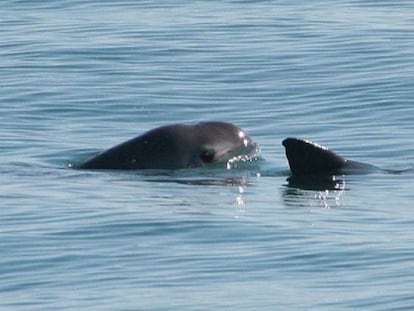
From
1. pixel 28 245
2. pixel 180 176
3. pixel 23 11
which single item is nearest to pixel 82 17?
pixel 23 11

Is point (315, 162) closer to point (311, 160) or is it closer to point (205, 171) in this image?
point (311, 160)

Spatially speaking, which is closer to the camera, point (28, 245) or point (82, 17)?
point (28, 245)

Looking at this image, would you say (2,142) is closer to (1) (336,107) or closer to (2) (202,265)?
(1) (336,107)

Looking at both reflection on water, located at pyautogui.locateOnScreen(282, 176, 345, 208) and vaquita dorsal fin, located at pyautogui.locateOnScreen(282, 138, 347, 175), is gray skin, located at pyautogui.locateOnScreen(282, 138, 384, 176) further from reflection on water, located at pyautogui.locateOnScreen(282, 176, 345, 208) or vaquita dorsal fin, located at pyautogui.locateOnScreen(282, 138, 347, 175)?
reflection on water, located at pyautogui.locateOnScreen(282, 176, 345, 208)

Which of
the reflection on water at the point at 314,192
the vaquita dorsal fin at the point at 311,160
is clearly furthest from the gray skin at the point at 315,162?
the reflection on water at the point at 314,192

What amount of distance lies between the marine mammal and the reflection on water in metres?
0.10

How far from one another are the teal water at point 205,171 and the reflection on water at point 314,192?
0.04 m

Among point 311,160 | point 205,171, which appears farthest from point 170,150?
point 311,160

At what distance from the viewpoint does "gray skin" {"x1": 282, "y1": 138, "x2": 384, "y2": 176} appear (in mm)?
19156

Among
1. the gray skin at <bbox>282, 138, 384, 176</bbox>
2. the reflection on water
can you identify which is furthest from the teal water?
the gray skin at <bbox>282, 138, 384, 176</bbox>

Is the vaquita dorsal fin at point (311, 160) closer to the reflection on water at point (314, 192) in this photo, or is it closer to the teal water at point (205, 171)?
the reflection on water at point (314, 192)

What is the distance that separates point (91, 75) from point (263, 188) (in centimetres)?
931

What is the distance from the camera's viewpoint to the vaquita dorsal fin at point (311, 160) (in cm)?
1914

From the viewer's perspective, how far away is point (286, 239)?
52.7 ft
